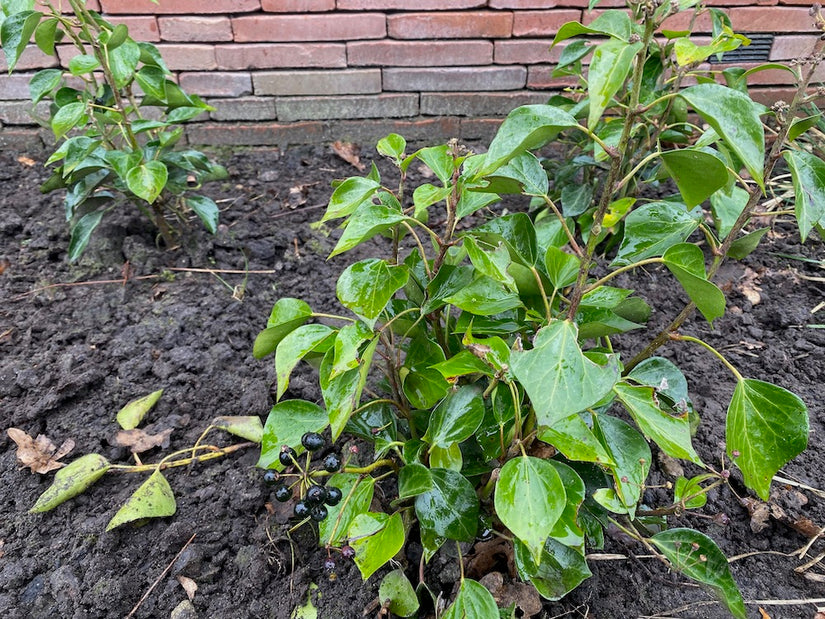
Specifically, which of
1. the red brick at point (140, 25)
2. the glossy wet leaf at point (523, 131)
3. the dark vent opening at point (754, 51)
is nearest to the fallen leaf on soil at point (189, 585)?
the glossy wet leaf at point (523, 131)

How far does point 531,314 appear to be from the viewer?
3.37ft

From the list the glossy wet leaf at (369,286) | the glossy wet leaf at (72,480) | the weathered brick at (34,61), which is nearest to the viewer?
the glossy wet leaf at (369,286)

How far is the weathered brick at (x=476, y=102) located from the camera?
2709 millimetres

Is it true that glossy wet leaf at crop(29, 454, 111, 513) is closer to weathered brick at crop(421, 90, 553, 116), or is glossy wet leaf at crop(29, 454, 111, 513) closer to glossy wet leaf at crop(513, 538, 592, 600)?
glossy wet leaf at crop(513, 538, 592, 600)

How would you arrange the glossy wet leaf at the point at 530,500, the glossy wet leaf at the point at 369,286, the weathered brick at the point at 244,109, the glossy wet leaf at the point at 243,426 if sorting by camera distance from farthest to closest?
1. the weathered brick at the point at 244,109
2. the glossy wet leaf at the point at 243,426
3. the glossy wet leaf at the point at 369,286
4. the glossy wet leaf at the point at 530,500

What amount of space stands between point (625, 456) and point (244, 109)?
7.74 ft

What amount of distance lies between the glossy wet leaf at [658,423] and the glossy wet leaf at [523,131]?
0.41 m

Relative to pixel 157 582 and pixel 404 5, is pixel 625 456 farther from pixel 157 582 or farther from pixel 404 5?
pixel 404 5

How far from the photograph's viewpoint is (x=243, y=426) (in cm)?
149

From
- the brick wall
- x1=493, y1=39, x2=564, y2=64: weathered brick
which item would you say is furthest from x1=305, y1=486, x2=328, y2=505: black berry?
x1=493, y1=39, x2=564, y2=64: weathered brick

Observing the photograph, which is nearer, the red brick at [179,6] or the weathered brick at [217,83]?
the red brick at [179,6]

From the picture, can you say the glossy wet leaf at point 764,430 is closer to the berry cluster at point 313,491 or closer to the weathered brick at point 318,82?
the berry cluster at point 313,491

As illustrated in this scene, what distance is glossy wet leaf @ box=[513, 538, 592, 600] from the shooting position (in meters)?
1.01

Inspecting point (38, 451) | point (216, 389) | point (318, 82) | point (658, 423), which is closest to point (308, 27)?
point (318, 82)
